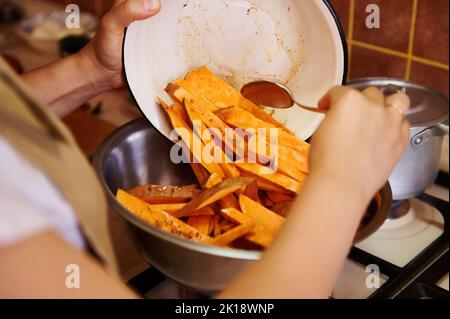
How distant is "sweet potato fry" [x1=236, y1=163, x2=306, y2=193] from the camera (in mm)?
819

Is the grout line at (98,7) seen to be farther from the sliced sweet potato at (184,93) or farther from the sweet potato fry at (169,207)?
the sweet potato fry at (169,207)

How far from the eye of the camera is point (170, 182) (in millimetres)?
968

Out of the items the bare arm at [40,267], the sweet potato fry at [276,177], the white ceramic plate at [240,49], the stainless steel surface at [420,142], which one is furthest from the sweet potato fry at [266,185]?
the bare arm at [40,267]

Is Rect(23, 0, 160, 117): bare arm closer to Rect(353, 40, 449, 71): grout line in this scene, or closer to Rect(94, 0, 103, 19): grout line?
Rect(353, 40, 449, 71): grout line

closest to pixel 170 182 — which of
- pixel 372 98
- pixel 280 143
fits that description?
pixel 280 143

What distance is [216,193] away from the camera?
2.51ft

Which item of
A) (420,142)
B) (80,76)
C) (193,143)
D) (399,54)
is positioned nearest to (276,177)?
(193,143)

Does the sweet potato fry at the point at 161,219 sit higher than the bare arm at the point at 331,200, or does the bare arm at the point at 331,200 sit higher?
the bare arm at the point at 331,200

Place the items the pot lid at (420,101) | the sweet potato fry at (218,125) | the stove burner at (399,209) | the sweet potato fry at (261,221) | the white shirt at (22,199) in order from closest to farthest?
1. the white shirt at (22,199)
2. the sweet potato fry at (261,221)
3. the sweet potato fry at (218,125)
4. the pot lid at (420,101)
5. the stove burner at (399,209)

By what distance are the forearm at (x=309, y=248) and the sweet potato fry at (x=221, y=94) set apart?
0.38 meters

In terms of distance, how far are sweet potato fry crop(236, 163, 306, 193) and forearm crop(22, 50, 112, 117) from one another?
0.33 m

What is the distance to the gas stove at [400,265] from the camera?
0.89 metres

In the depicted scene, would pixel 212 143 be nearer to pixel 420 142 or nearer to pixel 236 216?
pixel 236 216
